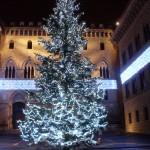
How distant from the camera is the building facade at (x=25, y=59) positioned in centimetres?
3275

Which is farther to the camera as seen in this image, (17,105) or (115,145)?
(17,105)

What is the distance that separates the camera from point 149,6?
73.8 feet

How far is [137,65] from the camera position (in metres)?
25.4

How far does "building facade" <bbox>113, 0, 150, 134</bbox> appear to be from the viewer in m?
23.3

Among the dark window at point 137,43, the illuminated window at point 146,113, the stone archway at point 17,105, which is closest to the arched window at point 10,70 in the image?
the stone archway at point 17,105

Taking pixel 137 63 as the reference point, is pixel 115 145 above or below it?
below

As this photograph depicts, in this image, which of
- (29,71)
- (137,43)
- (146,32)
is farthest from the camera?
(29,71)

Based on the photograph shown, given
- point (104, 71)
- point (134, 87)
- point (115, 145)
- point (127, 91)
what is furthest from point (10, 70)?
point (115, 145)

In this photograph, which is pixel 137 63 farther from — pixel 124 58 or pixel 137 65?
pixel 124 58

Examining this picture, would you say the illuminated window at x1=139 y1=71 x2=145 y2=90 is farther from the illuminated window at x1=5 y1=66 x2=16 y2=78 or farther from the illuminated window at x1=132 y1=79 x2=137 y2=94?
the illuminated window at x1=5 y1=66 x2=16 y2=78

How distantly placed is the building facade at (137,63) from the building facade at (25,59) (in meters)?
3.89

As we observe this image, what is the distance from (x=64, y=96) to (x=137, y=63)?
1411cm

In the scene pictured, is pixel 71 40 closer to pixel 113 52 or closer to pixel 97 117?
pixel 97 117

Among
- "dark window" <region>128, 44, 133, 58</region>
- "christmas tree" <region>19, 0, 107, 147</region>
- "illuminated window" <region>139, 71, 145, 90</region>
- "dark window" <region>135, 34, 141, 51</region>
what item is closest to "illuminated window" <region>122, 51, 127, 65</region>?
"dark window" <region>128, 44, 133, 58</region>
